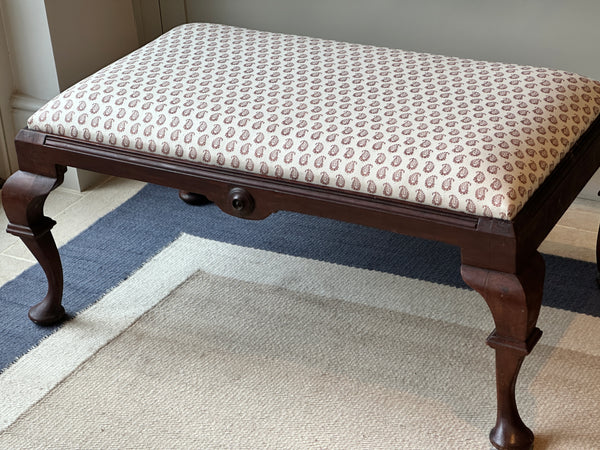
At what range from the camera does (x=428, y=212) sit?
1228 mm

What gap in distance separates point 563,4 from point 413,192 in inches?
34.3

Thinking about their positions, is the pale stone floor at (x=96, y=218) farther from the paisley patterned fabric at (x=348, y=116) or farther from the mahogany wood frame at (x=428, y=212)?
A: the paisley patterned fabric at (x=348, y=116)

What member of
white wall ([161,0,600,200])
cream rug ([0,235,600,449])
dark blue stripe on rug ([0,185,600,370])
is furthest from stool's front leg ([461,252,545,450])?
white wall ([161,0,600,200])

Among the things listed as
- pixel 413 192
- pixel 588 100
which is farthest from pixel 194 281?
pixel 588 100

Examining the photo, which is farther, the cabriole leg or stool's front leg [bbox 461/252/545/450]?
the cabriole leg

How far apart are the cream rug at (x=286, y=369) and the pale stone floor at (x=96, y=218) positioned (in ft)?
0.83

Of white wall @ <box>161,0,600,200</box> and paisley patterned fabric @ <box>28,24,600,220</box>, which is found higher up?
paisley patterned fabric @ <box>28,24,600,220</box>

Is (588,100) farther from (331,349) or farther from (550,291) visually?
(331,349)

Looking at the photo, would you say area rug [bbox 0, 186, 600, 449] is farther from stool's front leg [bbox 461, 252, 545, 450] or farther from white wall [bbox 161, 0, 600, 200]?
white wall [bbox 161, 0, 600, 200]

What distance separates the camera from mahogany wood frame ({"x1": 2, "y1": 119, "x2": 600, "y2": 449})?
3.93 feet

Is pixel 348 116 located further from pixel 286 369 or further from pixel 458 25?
pixel 458 25

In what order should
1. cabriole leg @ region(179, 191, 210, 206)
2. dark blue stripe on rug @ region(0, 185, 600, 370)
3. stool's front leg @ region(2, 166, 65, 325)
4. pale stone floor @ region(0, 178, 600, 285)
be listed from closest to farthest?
1. stool's front leg @ region(2, 166, 65, 325)
2. dark blue stripe on rug @ region(0, 185, 600, 370)
3. pale stone floor @ region(0, 178, 600, 285)
4. cabriole leg @ region(179, 191, 210, 206)

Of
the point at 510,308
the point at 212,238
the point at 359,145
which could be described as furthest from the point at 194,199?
the point at 510,308

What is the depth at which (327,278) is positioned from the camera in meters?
1.79
